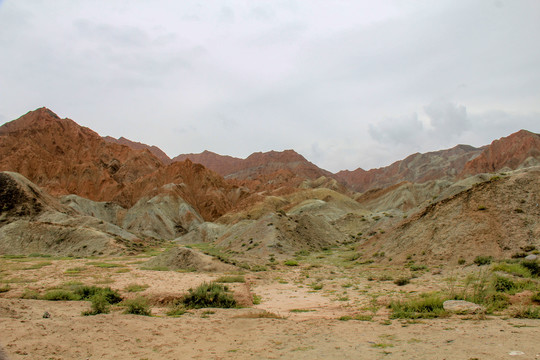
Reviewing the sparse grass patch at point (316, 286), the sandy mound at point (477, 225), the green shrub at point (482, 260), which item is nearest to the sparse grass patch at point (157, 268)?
the sparse grass patch at point (316, 286)

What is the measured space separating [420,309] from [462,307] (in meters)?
1.17

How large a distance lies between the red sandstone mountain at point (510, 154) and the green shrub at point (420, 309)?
151 metres

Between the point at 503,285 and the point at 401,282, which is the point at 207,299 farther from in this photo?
the point at 503,285

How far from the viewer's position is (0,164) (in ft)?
357

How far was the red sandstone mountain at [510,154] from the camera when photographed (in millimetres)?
138863

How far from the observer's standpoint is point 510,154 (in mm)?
145625

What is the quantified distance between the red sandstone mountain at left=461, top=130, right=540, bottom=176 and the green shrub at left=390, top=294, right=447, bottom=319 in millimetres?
150592

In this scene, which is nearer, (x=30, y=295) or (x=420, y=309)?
(x=420, y=309)

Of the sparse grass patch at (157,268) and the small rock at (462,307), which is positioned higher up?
the small rock at (462,307)

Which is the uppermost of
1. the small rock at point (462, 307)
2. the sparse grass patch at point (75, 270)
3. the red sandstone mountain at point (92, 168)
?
the red sandstone mountain at point (92, 168)

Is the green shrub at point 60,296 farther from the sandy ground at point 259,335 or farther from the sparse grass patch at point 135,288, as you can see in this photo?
the sparse grass patch at point 135,288

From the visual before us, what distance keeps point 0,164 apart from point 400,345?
132 m

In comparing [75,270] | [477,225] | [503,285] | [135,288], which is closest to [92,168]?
[75,270]

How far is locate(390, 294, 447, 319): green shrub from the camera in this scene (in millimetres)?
10496
